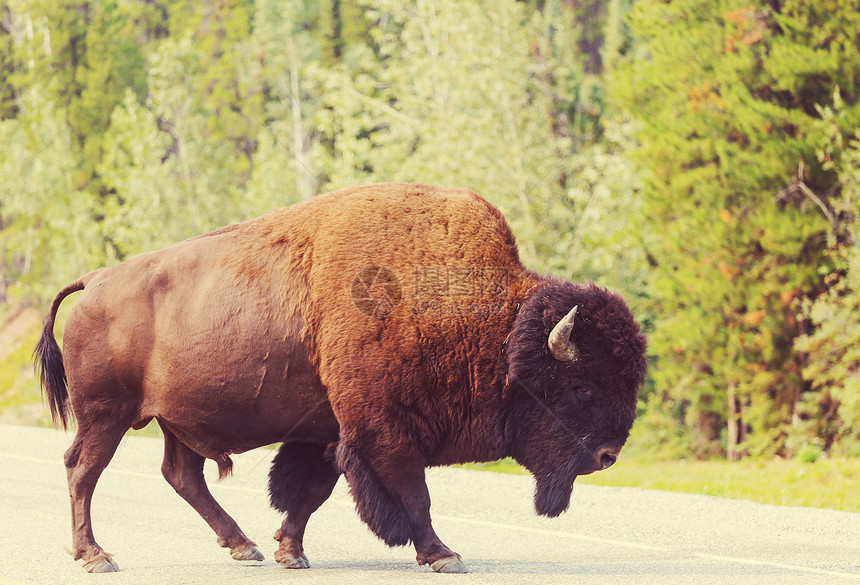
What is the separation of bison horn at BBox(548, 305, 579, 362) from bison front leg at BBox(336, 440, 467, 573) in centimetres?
100

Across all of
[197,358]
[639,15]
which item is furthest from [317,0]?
[197,358]

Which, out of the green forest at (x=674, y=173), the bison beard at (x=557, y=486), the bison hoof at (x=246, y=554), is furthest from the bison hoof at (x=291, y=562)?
the green forest at (x=674, y=173)

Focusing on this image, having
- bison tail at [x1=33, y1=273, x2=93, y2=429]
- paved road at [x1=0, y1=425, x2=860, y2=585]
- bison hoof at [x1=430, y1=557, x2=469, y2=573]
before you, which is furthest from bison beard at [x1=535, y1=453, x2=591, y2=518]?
bison tail at [x1=33, y1=273, x2=93, y2=429]

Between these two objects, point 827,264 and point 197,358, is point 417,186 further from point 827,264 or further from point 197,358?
point 827,264

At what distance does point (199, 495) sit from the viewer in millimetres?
6570

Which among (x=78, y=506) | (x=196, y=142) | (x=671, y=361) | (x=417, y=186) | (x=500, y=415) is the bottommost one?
(x=671, y=361)

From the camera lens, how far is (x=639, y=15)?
20.1 m

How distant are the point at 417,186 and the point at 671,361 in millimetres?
14224

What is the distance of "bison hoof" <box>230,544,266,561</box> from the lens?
637 cm

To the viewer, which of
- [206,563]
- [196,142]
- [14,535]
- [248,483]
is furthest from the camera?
[196,142]

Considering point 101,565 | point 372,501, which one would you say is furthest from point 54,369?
point 372,501

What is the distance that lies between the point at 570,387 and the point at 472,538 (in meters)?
2.11

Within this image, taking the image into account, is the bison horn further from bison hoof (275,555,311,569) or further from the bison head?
bison hoof (275,555,311,569)

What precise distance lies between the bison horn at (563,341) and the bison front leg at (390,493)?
1003 mm
